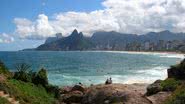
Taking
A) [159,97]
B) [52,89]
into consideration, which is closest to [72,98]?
[52,89]

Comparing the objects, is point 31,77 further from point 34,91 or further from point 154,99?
point 154,99

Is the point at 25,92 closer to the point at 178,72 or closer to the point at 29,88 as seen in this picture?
the point at 29,88

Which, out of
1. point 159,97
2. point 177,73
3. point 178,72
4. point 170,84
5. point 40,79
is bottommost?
point 159,97

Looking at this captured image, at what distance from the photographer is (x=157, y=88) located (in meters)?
41.7

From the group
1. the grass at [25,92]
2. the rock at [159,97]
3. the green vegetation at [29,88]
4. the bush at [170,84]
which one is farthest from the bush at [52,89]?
the rock at [159,97]

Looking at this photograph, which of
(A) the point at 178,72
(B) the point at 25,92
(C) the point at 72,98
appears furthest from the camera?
(C) the point at 72,98

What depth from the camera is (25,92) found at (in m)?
36.9

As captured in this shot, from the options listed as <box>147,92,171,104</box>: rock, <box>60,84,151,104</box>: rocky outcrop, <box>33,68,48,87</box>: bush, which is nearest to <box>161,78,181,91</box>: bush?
<box>147,92,171,104</box>: rock

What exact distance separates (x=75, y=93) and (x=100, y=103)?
578 inches

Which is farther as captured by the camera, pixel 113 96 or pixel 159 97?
pixel 113 96

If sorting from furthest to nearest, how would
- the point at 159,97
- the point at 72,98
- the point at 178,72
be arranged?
the point at 72,98 < the point at 178,72 < the point at 159,97

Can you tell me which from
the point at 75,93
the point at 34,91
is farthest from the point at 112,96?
the point at 75,93

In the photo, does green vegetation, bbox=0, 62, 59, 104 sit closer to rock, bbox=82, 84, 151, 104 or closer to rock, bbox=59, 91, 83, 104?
rock, bbox=82, 84, 151, 104

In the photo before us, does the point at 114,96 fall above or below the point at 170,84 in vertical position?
below
